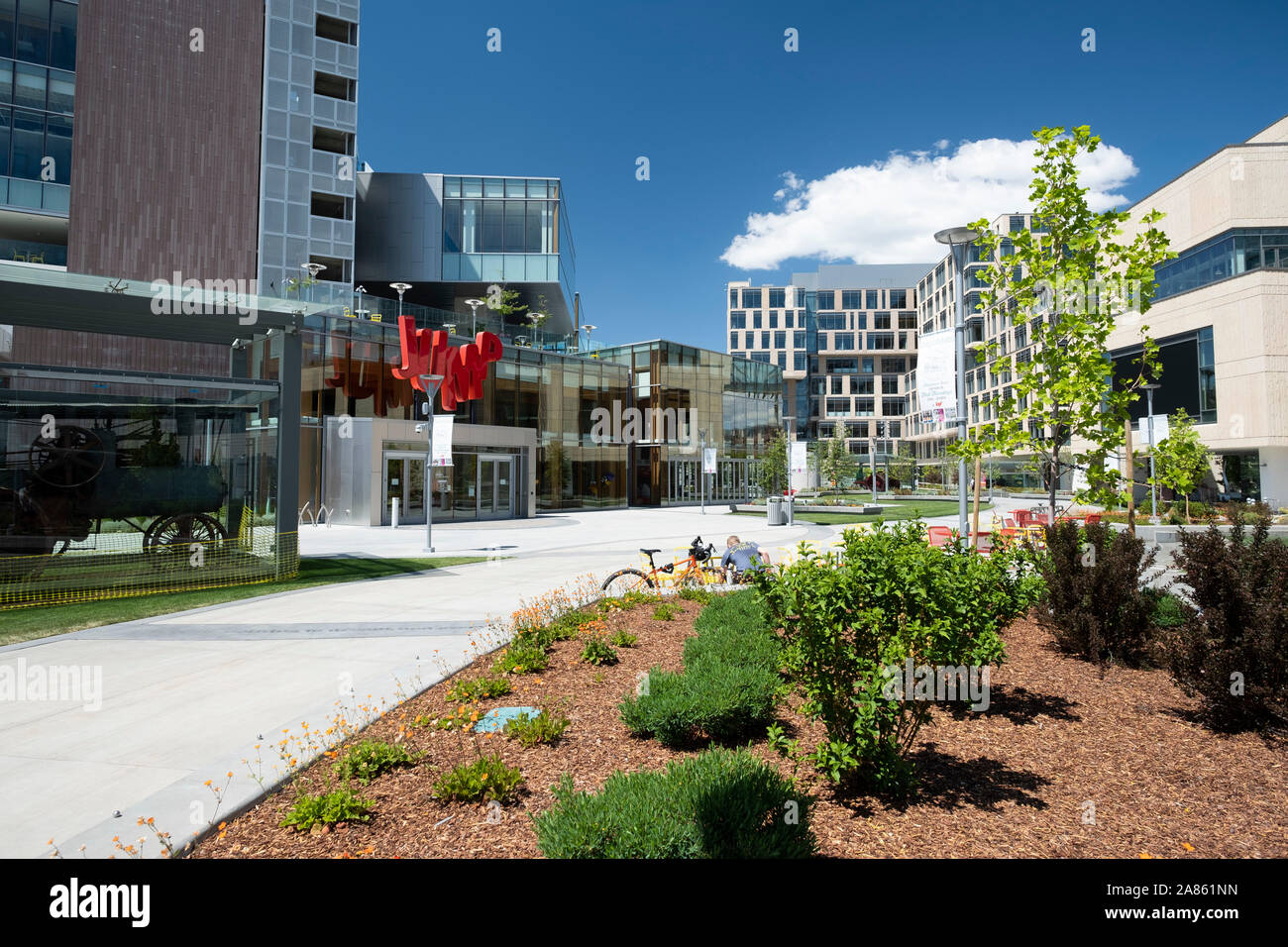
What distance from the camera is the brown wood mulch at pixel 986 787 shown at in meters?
3.52

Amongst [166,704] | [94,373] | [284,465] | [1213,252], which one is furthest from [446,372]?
[1213,252]

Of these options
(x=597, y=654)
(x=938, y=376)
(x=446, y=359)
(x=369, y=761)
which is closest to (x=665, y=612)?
(x=597, y=654)

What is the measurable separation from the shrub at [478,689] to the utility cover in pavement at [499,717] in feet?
1.42

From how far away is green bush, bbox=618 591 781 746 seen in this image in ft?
15.7

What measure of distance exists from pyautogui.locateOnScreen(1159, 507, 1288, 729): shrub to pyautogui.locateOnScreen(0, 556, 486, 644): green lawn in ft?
40.7

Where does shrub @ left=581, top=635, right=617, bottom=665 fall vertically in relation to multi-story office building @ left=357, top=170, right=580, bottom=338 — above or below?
below

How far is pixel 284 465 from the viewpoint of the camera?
13.7m

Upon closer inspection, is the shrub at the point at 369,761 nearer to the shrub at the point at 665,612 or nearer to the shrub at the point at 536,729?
the shrub at the point at 536,729

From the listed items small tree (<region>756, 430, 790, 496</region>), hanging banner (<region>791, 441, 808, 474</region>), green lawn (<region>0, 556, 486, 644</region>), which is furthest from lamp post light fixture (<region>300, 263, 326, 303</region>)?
small tree (<region>756, 430, 790, 496</region>)

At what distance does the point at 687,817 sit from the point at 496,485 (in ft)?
100

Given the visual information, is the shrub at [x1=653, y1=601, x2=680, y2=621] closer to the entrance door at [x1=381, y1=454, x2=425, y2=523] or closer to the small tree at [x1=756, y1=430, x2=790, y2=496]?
the entrance door at [x1=381, y1=454, x2=425, y2=523]

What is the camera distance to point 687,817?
3.31 metres

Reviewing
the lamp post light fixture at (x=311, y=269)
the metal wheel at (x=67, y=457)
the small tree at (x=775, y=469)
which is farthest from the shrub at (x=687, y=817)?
the small tree at (x=775, y=469)
